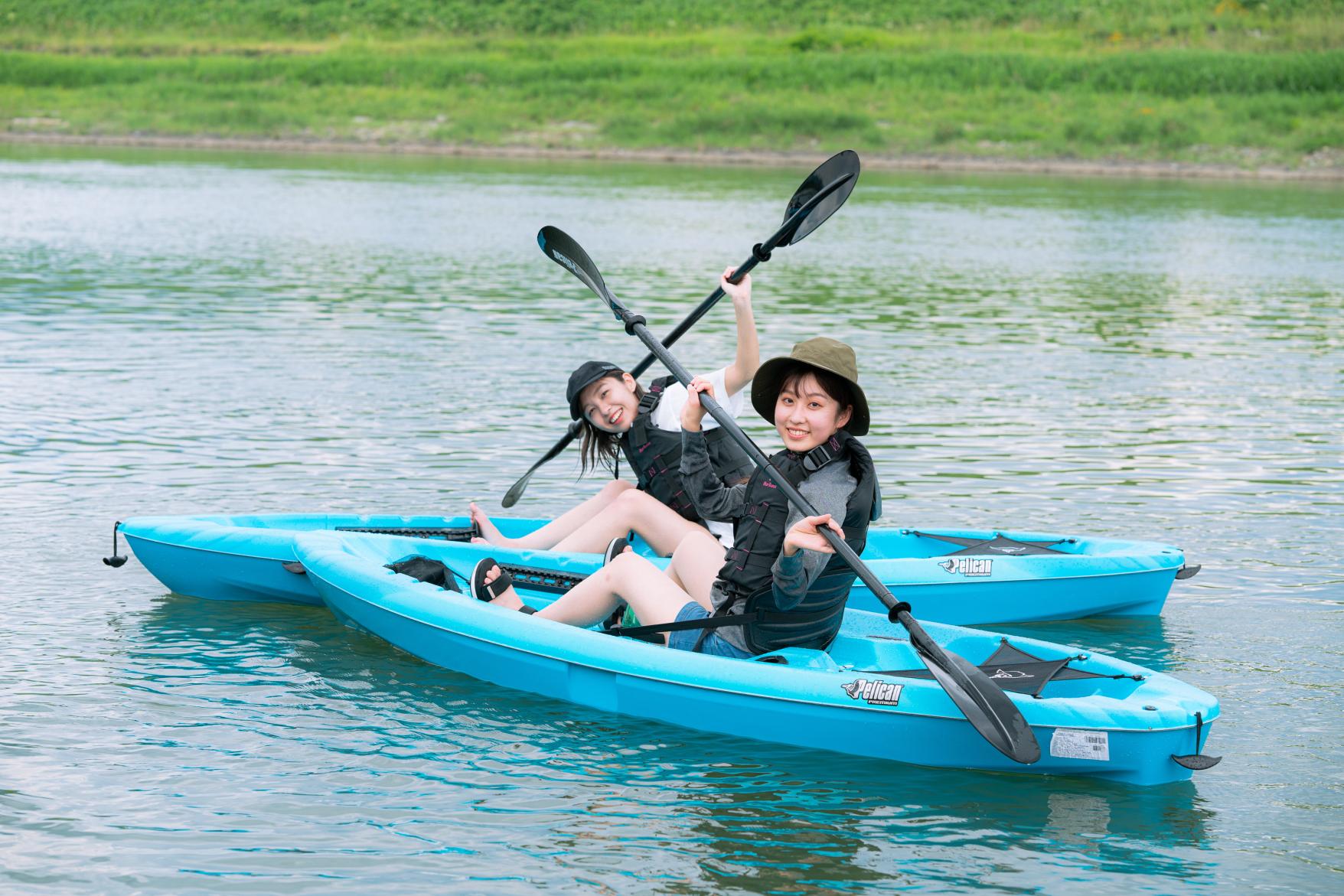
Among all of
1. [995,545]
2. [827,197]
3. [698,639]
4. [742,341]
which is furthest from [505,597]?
[995,545]

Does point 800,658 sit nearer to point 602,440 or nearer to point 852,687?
point 852,687

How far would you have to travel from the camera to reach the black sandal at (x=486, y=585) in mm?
6594

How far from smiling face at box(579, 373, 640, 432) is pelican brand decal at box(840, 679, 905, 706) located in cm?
180

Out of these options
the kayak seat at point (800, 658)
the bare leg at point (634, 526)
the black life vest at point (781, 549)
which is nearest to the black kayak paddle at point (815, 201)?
the bare leg at point (634, 526)

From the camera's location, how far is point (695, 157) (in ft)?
145

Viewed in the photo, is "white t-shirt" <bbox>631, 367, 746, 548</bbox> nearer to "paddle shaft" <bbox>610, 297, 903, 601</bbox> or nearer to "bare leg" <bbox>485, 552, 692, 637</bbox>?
"paddle shaft" <bbox>610, 297, 903, 601</bbox>

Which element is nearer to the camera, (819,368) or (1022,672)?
(819,368)

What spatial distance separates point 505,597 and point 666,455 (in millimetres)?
922

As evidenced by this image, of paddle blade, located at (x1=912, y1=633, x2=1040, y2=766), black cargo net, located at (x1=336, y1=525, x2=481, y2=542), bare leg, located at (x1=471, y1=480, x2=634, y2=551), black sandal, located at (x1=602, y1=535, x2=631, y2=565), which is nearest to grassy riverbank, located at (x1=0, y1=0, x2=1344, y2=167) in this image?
black cargo net, located at (x1=336, y1=525, x2=481, y2=542)

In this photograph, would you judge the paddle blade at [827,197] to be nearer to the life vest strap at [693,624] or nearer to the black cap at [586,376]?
the black cap at [586,376]

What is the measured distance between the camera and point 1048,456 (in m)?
10.6

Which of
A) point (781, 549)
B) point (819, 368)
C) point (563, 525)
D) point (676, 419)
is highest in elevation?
point (819, 368)

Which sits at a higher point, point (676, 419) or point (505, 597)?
point (676, 419)

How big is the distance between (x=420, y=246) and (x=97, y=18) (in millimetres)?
38479
